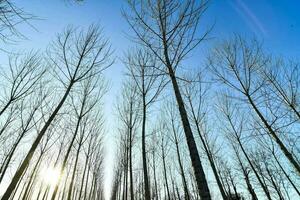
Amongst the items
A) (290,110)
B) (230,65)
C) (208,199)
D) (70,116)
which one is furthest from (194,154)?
(70,116)

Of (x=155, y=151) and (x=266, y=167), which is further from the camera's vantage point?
(x=266, y=167)

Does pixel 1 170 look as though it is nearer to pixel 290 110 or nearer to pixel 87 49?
pixel 87 49

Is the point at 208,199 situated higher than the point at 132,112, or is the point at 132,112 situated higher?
the point at 132,112

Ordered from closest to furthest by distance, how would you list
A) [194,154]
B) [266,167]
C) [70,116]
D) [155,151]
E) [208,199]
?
[208,199] → [194,154] → [70,116] → [155,151] → [266,167]

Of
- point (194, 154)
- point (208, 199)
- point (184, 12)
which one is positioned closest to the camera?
point (208, 199)

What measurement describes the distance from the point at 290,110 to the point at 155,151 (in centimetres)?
985

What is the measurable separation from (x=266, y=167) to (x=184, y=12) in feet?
63.7

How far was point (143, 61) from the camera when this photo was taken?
848 cm

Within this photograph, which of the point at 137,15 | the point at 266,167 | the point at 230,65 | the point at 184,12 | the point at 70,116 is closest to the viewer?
the point at 184,12

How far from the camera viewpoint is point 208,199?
110 inches

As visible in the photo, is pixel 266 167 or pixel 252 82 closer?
pixel 252 82

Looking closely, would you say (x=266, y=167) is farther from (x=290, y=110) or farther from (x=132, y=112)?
(x=132, y=112)

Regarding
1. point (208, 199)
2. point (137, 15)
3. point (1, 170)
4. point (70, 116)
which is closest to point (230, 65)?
point (137, 15)

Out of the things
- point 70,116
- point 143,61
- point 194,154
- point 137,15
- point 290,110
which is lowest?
point 194,154
